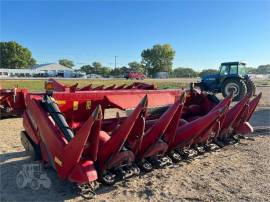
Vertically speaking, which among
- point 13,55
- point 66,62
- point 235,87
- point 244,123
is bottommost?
point 244,123

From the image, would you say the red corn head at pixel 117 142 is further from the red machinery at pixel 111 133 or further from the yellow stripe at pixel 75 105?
the yellow stripe at pixel 75 105

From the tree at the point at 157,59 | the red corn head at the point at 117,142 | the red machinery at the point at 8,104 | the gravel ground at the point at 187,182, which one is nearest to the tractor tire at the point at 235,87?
the red machinery at the point at 8,104

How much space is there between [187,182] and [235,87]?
13013mm

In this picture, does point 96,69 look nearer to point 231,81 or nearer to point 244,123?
point 231,81

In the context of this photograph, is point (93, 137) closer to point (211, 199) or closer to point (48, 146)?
point (48, 146)

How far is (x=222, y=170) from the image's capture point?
468 centimetres

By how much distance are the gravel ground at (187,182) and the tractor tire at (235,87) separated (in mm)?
10878

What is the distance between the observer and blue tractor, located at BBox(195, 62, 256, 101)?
16.3 metres

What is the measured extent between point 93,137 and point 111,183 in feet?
2.22

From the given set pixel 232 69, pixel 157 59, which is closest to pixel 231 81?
pixel 232 69

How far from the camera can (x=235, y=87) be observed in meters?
16.4

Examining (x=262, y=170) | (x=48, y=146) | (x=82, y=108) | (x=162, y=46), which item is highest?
(x=162, y=46)

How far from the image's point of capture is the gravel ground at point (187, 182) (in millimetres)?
3730

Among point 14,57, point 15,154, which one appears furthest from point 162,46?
point 15,154
